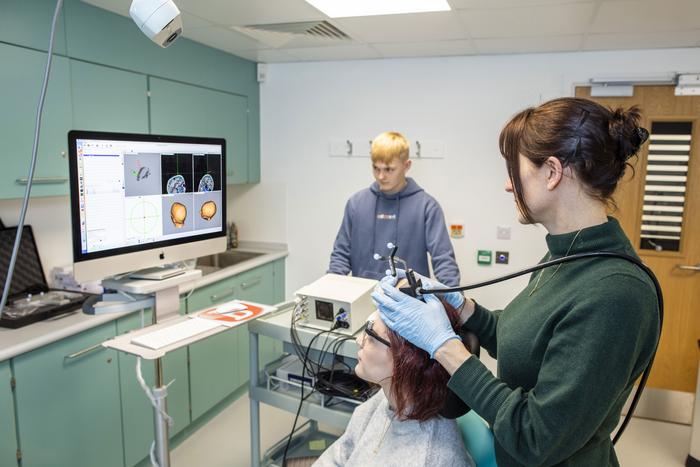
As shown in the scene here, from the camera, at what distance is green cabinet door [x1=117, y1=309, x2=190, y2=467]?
2359 mm

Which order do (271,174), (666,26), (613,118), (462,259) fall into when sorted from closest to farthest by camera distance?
(613,118) < (666,26) < (462,259) < (271,174)

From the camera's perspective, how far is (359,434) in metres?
1.52

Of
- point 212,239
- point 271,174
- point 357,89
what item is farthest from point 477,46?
point 212,239

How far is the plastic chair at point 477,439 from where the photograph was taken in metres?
1.24

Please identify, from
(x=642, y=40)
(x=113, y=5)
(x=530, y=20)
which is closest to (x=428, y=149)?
(x=530, y=20)

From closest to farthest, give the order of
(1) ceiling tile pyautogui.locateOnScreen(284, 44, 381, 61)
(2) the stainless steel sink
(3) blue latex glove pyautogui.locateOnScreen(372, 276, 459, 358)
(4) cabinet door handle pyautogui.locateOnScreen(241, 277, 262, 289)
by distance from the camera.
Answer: (3) blue latex glove pyautogui.locateOnScreen(372, 276, 459, 358), (1) ceiling tile pyautogui.locateOnScreen(284, 44, 381, 61), (4) cabinet door handle pyautogui.locateOnScreen(241, 277, 262, 289), (2) the stainless steel sink

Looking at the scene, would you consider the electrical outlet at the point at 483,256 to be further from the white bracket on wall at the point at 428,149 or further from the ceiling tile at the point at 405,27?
the ceiling tile at the point at 405,27

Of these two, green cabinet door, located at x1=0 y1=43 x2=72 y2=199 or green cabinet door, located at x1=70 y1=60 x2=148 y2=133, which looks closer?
green cabinet door, located at x1=0 y1=43 x2=72 y2=199

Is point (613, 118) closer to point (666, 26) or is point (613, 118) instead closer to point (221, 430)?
point (666, 26)

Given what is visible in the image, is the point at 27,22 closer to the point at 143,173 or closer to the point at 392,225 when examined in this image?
the point at 143,173

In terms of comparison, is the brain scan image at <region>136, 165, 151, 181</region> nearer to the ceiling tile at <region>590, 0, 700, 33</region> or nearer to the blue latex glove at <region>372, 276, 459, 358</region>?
the blue latex glove at <region>372, 276, 459, 358</region>

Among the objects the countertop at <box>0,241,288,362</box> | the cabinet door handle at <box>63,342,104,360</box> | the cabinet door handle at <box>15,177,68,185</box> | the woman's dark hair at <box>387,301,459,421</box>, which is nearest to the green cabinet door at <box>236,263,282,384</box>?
the countertop at <box>0,241,288,362</box>

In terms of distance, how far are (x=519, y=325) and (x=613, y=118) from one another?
0.47 metres

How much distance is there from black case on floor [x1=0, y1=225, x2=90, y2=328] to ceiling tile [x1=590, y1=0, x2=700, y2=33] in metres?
2.66
